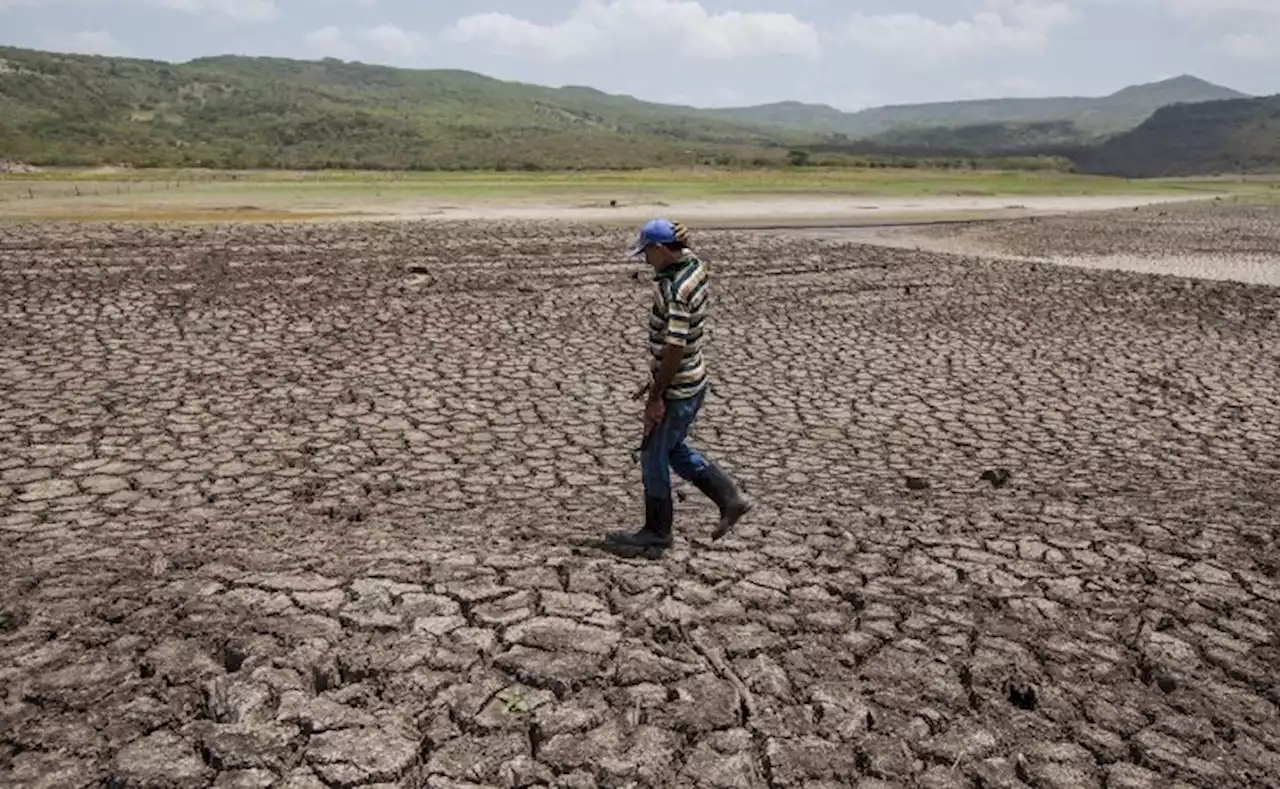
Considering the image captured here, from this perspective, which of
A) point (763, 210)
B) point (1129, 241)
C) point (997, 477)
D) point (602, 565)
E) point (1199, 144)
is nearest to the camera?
point (602, 565)

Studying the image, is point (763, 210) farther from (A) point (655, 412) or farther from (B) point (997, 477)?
(A) point (655, 412)

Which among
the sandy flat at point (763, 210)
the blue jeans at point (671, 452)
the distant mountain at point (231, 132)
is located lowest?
the blue jeans at point (671, 452)

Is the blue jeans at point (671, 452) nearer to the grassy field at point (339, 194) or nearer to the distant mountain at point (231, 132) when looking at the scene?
the grassy field at point (339, 194)

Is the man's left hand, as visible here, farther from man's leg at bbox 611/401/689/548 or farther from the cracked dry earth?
the cracked dry earth

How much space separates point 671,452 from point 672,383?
1.41 feet

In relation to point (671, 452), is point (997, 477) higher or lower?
lower

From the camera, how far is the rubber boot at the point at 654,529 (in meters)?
5.36

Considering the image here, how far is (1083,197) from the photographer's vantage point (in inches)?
2077

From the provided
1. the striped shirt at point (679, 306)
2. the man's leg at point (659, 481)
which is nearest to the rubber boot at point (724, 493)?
the man's leg at point (659, 481)

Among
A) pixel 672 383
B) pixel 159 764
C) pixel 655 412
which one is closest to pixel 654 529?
pixel 655 412

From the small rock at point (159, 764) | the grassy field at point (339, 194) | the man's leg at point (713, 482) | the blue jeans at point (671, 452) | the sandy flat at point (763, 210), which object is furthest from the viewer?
the sandy flat at point (763, 210)

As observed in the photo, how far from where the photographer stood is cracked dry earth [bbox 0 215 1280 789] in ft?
12.1

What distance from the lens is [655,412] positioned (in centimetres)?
497

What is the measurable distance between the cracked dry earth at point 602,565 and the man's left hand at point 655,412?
0.75 m
